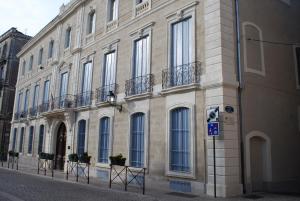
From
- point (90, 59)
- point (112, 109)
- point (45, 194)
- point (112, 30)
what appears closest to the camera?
point (45, 194)

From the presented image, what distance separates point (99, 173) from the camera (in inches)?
558

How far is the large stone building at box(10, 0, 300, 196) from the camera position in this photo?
9695 millimetres

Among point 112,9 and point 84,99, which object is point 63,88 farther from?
point 112,9

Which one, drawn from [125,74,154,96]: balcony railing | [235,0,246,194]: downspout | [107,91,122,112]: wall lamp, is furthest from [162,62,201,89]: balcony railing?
[107,91,122,112]: wall lamp

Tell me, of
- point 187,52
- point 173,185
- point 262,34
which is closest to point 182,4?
point 187,52

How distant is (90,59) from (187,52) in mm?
7031

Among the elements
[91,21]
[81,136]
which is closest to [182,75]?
[81,136]

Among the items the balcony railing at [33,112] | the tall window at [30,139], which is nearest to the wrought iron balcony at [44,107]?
the balcony railing at [33,112]

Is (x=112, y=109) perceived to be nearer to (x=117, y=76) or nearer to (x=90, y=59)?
(x=117, y=76)

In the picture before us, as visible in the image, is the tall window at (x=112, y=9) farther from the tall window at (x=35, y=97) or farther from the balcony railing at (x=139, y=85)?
the tall window at (x=35, y=97)

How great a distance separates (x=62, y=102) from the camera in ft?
58.7

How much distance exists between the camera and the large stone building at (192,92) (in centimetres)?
970

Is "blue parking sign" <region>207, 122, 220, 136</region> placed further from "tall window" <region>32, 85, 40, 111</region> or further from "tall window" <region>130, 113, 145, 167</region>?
"tall window" <region>32, 85, 40, 111</region>

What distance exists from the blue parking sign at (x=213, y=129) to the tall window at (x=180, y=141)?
48.8 inches
